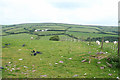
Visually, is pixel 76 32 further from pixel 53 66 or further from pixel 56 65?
pixel 53 66

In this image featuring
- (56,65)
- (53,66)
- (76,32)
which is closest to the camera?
(53,66)

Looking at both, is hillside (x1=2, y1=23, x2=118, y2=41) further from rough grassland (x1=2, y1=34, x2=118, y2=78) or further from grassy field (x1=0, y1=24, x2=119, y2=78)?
rough grassland (x1=2, y1=34, x2=118, y2=78)

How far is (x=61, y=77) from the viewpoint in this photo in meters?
11.4

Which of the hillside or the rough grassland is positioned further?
the hillside

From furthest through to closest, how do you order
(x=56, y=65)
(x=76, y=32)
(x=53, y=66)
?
(x=76, y=32)
(x=56, y=65)
(x=53, y=66)

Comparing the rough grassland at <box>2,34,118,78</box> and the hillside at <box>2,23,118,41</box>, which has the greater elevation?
the hillside at <box>2,23,118,41</box>

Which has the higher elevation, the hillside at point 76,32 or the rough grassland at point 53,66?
the hillside at point 76,32

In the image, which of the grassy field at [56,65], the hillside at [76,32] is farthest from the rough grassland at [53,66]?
the hillside at [76,32]

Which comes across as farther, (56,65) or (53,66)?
(56,65)

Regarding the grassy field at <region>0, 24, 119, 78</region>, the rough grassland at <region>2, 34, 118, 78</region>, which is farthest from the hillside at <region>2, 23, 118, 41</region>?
the rough grassland at <region>2, 34, 118, 78</region>

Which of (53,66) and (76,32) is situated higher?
(76,32)

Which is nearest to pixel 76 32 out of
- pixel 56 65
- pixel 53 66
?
pixel 56 65

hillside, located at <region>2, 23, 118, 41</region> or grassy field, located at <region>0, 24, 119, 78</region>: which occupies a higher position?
hillside, located at <region>2, 23, 118, 41</region>

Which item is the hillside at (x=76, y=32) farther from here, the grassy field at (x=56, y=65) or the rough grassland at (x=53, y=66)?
the rough grassland at (x=53, y=66)
